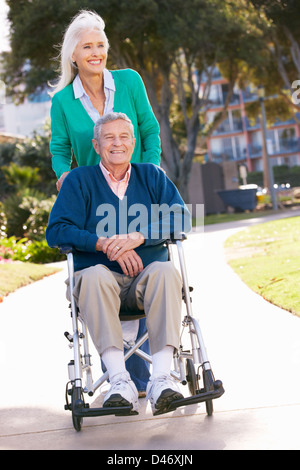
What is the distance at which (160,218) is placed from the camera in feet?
13.5

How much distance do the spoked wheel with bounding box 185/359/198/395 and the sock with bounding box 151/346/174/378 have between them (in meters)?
0.42

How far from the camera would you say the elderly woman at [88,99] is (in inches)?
178

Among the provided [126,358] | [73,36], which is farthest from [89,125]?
[126,358]

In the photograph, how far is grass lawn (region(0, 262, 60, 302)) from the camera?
10.4m

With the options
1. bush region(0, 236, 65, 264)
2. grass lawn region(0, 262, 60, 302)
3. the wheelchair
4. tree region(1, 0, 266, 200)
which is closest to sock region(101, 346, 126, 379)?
the wheelchair

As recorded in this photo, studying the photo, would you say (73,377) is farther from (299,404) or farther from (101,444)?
(299,404)

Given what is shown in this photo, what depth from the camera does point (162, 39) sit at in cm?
2581

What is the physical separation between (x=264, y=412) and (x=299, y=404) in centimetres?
19

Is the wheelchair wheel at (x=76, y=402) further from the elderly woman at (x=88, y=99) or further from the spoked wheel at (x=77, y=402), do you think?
the elderly woman at (x=88, y=99)

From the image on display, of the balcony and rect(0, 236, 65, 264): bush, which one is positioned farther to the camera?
the balcony

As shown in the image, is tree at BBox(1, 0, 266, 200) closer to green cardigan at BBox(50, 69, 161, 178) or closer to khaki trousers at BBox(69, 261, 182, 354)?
green cardigan at BBox(50, 69, 161, 178)

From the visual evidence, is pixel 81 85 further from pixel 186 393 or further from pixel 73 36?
pixel 186 393

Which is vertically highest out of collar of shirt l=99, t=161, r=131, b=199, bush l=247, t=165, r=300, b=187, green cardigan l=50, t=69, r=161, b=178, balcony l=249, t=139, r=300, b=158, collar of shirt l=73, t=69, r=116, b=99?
balcony l=249, t=139, r=300, b=158
